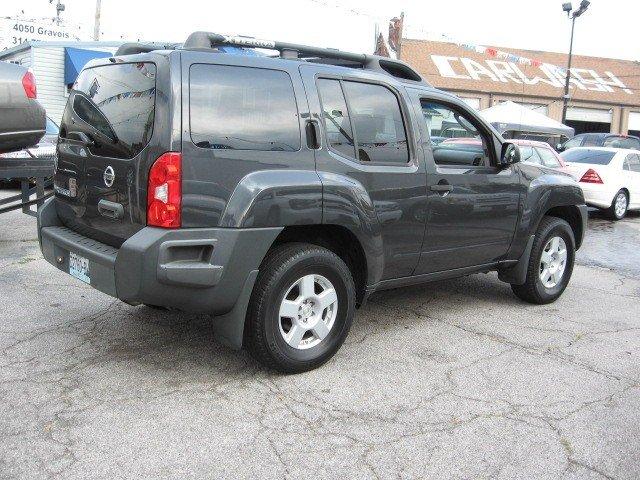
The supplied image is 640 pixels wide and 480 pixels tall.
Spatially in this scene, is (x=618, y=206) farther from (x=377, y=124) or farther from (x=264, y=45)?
(x=264, y=45)

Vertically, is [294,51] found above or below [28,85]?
above

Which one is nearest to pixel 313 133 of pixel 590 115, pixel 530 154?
pixel 530 154

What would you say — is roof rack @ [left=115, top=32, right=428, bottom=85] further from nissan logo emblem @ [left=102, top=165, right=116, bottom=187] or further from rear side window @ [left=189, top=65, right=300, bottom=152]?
nissan logo emblem @ [left=102, top=165, right=116, bottom=187]

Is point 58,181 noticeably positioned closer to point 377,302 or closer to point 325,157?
point 325,157

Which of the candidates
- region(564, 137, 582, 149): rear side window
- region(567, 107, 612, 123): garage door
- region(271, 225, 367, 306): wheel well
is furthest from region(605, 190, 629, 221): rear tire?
region(567, 107, 612, 123): garage door

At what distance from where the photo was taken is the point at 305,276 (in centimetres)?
379

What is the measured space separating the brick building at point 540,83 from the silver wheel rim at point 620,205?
23.0m

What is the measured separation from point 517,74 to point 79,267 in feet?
125

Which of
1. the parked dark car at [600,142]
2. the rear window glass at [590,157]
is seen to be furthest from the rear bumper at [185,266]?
the parked dark car at [600,142]

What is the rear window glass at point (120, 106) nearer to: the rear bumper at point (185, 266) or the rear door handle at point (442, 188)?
the rear bumper at point (185, 266)

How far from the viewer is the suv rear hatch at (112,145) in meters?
3.41

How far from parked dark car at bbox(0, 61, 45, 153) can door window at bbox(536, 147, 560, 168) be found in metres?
9.01

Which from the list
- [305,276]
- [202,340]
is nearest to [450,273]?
[305,276]

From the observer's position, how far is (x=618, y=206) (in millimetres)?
13039
